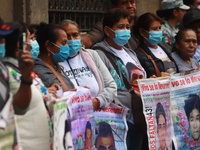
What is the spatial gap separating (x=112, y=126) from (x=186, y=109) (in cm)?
115

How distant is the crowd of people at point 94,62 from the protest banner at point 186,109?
21 cm

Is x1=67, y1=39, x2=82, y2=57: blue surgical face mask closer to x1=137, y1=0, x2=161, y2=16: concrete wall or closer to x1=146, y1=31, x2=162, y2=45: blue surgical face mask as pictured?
x1=146, y1=31, x2=162, y2=45: blue surgical face mask

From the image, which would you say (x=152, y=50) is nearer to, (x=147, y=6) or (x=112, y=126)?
(x=112, y=126)

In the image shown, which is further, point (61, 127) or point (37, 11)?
point (37, 11)

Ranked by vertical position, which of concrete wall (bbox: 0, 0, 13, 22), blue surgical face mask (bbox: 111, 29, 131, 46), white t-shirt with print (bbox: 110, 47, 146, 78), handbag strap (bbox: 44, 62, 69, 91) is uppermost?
concrete wall (bbox: 0, 0, 13, 22)

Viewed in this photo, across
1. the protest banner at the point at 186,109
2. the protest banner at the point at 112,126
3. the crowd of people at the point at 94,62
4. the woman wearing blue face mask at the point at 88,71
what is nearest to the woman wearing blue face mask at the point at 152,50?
the crowd of people at the point at 94,62

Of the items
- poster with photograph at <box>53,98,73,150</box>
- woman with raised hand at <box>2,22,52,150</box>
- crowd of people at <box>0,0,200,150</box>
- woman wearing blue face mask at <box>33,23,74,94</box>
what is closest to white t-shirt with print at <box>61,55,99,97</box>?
crowd of people at <box>0,0,200,150</box>

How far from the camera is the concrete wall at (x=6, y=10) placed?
9812 mm

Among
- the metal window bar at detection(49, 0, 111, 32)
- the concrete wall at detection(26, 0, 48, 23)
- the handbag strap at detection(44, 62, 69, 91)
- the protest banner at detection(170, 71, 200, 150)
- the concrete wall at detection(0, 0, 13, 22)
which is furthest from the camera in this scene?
the metal window bar at detection(49, 0, 111, 32)

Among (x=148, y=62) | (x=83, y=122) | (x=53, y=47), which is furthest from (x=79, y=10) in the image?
(x=83, y=122)

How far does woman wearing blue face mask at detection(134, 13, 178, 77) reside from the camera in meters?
8.33

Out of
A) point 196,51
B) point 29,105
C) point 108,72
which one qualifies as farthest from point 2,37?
point 196,51

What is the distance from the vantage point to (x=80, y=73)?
7242mm

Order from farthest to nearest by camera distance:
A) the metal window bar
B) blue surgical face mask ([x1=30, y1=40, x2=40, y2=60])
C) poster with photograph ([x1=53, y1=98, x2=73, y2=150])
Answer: the metal window bar, blue surgical face mask ([x1=30, y1=40, x2=40, y2=60]), poster with photograph ([x1=53, y1=98, x2=73, y2=150])
